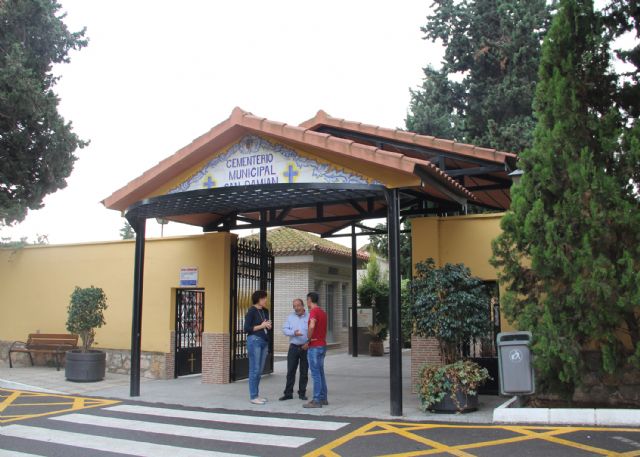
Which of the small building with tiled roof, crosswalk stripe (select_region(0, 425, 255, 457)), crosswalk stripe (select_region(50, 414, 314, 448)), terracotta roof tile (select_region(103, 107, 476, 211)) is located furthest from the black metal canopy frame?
the small building with tiled roof

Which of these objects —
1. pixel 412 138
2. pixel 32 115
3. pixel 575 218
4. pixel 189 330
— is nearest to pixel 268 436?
pixel 575 218

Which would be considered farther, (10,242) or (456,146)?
(10,242)

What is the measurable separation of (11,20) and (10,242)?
5.79m

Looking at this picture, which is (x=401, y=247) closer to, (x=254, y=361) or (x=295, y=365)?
(x=295, y=365)

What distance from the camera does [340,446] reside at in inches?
273

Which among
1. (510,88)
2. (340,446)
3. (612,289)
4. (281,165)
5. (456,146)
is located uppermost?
(510,88)

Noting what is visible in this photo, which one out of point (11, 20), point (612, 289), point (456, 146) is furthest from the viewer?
point (11, 20)

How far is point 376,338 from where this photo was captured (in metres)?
19.6

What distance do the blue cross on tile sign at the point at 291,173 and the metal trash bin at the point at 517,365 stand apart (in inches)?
163

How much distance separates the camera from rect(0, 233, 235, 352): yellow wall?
12.9 m

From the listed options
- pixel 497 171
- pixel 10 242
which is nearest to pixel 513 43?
pixel 497 171

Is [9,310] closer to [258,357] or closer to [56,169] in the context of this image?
[56,169]

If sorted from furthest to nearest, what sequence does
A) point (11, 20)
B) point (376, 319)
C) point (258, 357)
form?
point (376, 319) → point (11, 20) → point (258, 357)

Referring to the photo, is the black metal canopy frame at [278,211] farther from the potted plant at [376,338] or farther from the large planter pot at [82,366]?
the potted plant at [376,338]
